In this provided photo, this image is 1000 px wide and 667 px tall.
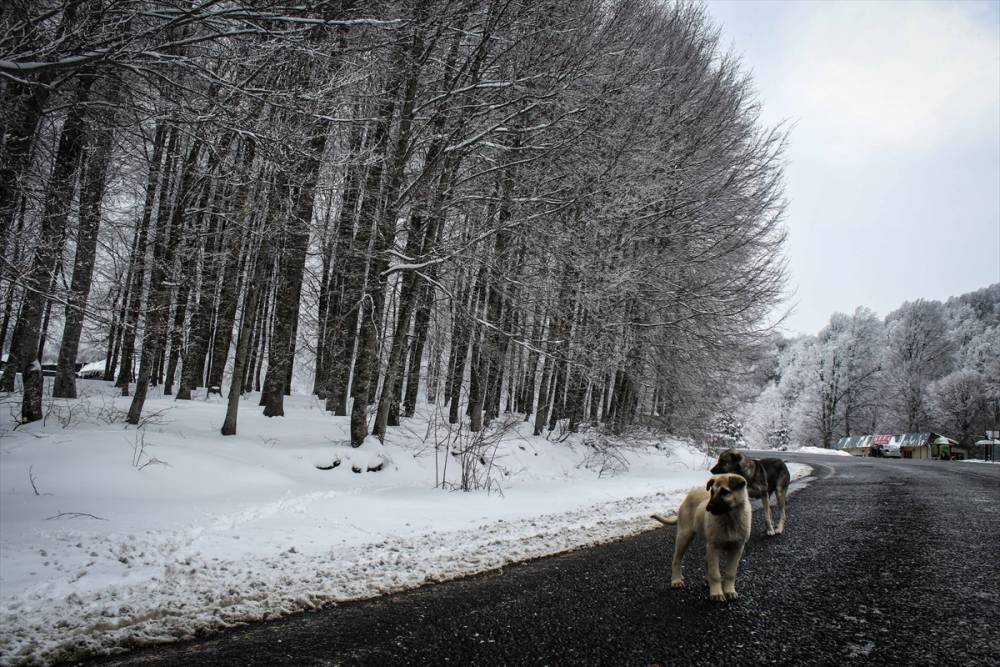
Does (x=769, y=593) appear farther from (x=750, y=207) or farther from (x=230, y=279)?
(x=750, y=207)

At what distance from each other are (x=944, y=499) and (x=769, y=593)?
7245 millimetres

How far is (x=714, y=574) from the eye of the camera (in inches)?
129

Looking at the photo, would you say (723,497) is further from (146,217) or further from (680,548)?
(146,217)

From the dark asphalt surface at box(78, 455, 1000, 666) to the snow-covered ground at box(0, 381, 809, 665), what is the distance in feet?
1.34

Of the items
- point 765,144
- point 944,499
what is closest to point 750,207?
point 765,144

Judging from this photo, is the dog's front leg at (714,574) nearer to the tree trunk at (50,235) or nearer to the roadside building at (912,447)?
the tree trunk at (50,235)

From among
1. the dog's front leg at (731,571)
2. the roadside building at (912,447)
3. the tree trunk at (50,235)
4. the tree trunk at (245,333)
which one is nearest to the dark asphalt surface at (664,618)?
the dog's front leg at (731,571)

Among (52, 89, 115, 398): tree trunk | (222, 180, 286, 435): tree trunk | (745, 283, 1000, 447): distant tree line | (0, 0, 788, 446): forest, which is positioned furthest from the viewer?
(745, 283, 1000, 447): distant tree line

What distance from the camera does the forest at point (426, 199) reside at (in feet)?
19.7

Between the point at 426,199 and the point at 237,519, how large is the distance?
268 inches

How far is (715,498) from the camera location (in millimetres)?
3092

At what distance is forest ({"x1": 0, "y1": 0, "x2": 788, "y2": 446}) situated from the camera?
601 cm

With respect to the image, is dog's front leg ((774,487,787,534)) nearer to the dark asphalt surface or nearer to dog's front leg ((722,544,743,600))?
the dark asphalt surface

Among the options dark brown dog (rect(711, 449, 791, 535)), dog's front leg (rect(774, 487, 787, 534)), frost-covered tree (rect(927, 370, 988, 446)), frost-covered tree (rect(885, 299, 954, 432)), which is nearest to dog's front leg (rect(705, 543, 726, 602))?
dark brown dog (rect(711, 449, 791, 535))
